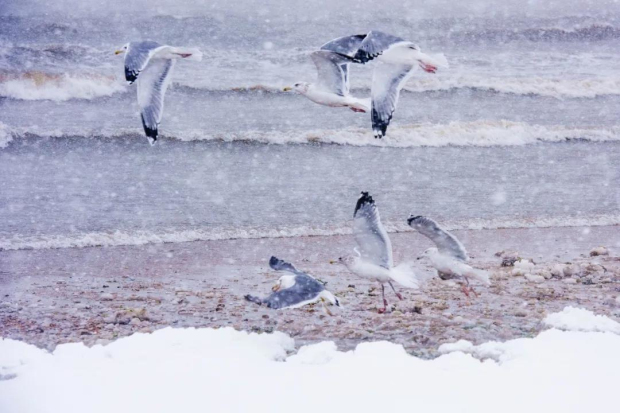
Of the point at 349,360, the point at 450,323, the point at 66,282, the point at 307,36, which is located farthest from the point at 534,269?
the point at 307,36

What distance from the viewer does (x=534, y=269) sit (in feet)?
10.1

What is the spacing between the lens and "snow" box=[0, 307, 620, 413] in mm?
2174

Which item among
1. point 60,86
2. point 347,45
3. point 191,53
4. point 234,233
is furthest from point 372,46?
point 60,86

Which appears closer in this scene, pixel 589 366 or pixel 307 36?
pixel 589 366

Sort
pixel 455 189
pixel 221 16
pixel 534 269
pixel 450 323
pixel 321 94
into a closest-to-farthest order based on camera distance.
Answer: pixel 450 323 → pixel 321 94 → pixel 534 269 → pixel 455 189 → pixel 221 16

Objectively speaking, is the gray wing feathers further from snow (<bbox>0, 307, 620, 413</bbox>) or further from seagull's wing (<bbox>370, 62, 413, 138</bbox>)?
snow (<bbox>0, 307, 620, 413</bbox>)

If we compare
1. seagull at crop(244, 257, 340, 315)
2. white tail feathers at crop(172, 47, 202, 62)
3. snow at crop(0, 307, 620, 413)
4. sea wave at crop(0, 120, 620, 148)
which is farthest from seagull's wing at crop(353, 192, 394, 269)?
sea wave at crop(0, 120, 620, 148)

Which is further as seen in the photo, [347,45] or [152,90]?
[152,90]

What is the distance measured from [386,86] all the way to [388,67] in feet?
0.23

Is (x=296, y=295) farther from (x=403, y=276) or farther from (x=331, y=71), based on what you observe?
(x=331, y=71)

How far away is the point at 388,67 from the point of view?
2.83 meters

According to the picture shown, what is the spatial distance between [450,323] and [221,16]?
2.81 meters

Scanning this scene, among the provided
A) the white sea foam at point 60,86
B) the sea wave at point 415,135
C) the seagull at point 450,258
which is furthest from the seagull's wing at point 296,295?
the white sea foam at point 60,86

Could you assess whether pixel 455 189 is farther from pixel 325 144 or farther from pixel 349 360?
pixel 349 360
